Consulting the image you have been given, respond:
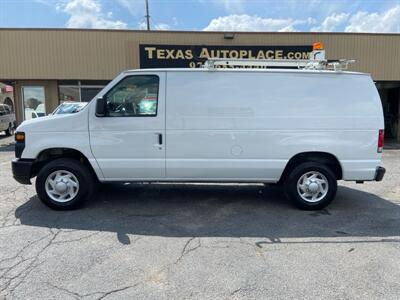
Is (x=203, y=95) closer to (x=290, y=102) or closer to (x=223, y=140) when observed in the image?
(x=223, y=140)

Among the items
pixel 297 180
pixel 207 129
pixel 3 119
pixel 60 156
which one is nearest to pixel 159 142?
pixel 207 129

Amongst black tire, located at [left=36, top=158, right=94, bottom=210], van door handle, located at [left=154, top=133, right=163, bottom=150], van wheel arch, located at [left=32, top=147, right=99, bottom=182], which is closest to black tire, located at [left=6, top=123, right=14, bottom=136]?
van wheel arch, located at [left=32, top=147, right=99, bottom=182]

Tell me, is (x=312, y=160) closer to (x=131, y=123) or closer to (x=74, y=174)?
(x=131, y=123)

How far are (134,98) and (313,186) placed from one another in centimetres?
312

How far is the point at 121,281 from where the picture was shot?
334 centimetres

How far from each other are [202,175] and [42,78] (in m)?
12.5

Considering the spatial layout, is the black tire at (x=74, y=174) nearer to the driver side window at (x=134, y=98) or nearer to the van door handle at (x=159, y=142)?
the driver side window at (x=134, y=98)

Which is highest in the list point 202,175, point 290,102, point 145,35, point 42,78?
point 145,35

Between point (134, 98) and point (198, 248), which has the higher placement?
point (134, 98)

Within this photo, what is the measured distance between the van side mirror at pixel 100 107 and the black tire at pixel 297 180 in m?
3.05

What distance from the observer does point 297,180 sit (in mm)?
5457

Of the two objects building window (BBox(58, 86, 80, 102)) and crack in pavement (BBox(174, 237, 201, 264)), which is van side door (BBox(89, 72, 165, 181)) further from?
building window (BBox(58, 86, 80, 102))

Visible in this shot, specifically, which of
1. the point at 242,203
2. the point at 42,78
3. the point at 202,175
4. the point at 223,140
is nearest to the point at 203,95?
the point at 223,140

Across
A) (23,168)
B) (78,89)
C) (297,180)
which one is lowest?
(297,180)
